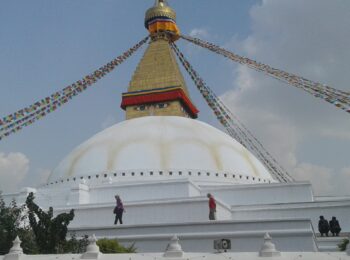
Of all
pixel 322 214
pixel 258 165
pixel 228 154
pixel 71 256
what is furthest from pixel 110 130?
pixel 71 256

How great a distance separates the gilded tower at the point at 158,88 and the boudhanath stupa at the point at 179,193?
2.35ft

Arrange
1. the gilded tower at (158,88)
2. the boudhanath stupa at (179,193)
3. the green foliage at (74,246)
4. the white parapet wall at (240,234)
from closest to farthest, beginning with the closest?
the green foliage at (74,246) → the white parapet wall at (240,234) → the boudhanath stupa at (179,193) → the gilded tower at (158,88)

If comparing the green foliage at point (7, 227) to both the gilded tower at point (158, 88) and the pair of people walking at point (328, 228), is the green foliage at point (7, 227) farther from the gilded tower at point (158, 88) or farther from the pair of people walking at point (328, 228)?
the gilded tower at point (158, 88)

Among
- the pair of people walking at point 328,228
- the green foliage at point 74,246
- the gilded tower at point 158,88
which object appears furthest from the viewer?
the gilded tower at point 158,88

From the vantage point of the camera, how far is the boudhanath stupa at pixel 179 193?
11305 mm

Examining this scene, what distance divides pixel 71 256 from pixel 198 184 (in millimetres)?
10237

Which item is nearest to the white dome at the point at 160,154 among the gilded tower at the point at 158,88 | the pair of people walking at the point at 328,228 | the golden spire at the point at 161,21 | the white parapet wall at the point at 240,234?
the gilded tower at the point at 158,88

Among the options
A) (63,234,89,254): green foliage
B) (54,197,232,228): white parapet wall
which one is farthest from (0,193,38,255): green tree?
(54,197,232,228): white parapet wall

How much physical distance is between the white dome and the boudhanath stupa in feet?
0.13

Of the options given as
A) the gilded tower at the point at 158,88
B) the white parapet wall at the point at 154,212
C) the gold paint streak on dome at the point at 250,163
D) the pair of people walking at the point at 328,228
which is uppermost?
the gilded tower at the point at 158,88

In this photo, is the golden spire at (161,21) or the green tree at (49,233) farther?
the golden spire at (161,21)

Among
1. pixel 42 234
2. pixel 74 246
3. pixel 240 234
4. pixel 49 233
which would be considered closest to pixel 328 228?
pixel 240 234

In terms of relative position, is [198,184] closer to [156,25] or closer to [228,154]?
[228,154]

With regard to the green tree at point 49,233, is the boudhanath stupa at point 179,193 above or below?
above
